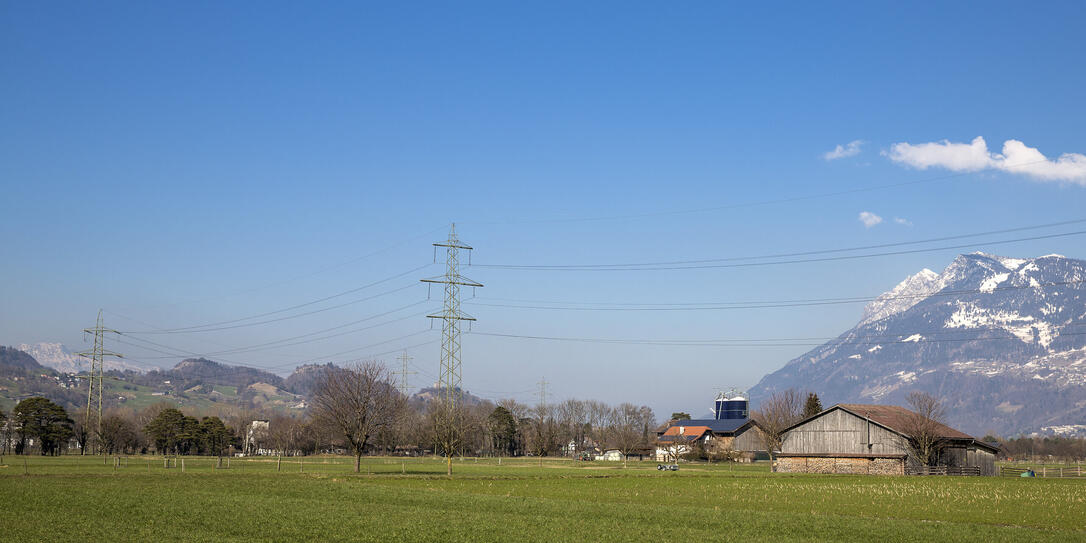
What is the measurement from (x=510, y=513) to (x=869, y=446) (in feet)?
227

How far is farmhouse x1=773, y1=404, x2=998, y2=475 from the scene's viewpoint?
92.6 meters

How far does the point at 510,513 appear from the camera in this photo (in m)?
37.5

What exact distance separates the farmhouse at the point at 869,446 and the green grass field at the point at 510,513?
1475 inches

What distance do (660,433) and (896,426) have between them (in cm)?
10415

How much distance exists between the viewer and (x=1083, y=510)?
4131cm

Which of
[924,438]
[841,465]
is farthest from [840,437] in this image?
[924,438]

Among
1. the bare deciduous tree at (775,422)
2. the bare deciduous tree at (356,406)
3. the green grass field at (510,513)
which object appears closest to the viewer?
the green grass field at (510,513)

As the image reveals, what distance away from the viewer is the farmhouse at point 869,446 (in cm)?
9262

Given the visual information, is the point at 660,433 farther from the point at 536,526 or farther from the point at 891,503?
the point at 536,526

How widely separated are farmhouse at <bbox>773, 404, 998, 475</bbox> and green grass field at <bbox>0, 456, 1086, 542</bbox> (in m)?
37.5

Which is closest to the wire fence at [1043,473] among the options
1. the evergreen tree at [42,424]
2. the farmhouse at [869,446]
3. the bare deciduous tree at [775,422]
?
the farmhouse at [869,446]

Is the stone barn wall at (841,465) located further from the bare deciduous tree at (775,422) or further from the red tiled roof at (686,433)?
the red tiled roof at (686,433)

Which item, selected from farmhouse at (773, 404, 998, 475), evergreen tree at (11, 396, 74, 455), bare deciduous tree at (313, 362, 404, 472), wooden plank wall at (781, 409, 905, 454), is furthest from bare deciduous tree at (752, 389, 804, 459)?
evergreen tree at (11, 396, 74, 455)

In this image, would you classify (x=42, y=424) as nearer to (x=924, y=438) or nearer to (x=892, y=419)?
(x=892, y=419)
